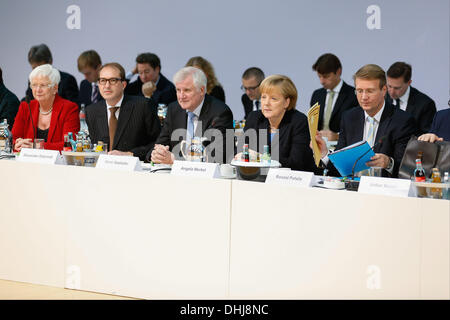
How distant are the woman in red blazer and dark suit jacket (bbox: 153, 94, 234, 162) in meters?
Result: 0.55

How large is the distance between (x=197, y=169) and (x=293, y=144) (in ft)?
2.48

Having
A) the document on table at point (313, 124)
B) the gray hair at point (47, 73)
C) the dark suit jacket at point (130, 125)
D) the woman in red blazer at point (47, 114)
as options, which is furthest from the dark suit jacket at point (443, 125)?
the gray hair at point (47, 73)

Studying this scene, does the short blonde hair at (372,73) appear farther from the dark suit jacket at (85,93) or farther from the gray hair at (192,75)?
the dark suit jacket at (85,93)

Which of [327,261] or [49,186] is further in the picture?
[49,186]

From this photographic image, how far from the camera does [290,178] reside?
8.45 ft

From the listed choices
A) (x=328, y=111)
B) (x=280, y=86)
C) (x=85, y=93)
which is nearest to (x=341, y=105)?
(x=328, y=111)

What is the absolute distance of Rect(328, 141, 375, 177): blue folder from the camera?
267 cm

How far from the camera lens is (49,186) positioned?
300 cm

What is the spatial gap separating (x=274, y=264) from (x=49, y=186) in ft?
3.77

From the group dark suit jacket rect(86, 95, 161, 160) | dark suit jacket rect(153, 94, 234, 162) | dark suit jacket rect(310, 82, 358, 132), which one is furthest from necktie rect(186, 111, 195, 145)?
dark suit jacket rect(310, 82, 358, 132)

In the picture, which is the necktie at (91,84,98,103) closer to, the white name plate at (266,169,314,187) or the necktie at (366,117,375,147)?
the necktie at (366,117,375,147)

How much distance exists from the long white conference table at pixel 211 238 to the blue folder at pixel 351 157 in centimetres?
29
